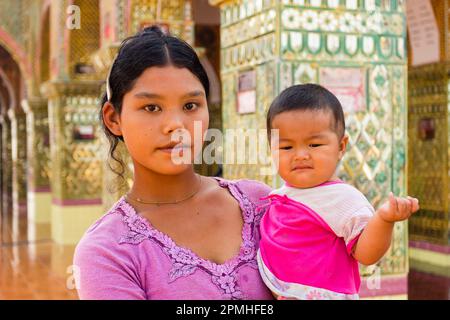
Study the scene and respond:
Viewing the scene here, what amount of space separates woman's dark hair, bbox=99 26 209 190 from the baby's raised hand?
1.52ft

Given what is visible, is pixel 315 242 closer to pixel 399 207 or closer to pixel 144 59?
pixel 399 207

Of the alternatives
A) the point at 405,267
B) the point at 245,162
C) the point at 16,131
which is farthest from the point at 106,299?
the point at 16,131

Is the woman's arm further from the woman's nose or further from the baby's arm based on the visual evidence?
the baby's arm

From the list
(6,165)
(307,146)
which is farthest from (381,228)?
(6,165)

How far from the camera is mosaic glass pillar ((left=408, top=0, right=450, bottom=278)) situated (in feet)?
Result: 22.9

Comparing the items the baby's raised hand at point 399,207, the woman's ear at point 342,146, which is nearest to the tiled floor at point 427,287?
the woman's ear at point 342,146

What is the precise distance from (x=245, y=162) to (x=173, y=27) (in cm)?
260

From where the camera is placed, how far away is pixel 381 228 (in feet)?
4.50

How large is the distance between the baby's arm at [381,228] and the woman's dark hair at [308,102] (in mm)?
295

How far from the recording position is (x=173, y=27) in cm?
587

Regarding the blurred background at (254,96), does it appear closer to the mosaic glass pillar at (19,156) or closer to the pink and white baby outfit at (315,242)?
the mosaic glass pillar at (19,156)

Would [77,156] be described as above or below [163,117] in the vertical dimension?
below

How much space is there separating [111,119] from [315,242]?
537 mm
